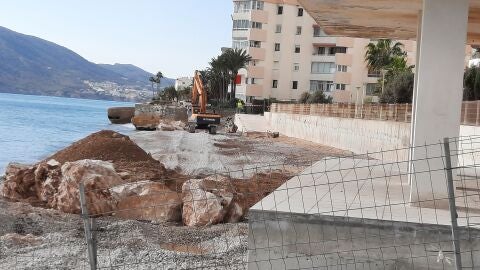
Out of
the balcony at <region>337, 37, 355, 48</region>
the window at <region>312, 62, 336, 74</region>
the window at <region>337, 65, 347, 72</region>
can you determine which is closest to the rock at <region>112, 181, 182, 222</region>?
the balcony at <region>337, 37, 355, 48</region>

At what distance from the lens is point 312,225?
7820 millimetres

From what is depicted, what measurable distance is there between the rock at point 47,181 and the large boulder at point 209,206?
3.80 metres

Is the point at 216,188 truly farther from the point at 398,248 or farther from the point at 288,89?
the point at 288,89

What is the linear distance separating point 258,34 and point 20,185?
71.8 m

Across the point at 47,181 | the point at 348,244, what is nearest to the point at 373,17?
the point at 348,244

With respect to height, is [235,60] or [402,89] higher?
[235,60]

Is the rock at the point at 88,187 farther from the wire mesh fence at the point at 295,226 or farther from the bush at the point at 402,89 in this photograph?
the bush at the point at 402,89

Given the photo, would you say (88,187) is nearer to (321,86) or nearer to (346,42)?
(346,42)

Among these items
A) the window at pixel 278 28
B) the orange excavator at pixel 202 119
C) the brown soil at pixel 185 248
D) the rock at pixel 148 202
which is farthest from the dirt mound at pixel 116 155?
the window at pixel 278 28

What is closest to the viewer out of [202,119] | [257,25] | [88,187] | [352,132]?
[88,187]

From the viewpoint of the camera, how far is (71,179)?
50.0ft

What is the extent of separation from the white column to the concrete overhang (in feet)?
5.74

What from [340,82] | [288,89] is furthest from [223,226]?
[288,89]

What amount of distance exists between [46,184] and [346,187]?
27.4 feet
